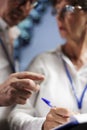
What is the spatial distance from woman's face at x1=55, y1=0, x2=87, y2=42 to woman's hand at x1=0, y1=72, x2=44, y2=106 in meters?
0.44

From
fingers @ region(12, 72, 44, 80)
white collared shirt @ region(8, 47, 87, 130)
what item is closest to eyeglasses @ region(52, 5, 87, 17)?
white collared shirt @ region(8, 47, 87, 130)

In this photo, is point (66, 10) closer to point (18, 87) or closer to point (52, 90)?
point (52, 90)

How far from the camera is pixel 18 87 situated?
936 mm

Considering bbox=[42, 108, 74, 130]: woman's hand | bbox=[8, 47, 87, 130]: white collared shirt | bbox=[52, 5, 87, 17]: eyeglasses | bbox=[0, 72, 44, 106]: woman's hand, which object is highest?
bbox=[52, 5, 87, 17]: eyeglasses

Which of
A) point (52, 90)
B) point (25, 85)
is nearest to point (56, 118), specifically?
point (25, 85)

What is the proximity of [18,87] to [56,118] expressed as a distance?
15 cm

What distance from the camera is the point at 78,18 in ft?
4.18

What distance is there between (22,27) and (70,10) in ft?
0.73

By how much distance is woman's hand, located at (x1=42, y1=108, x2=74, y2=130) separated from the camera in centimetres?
91

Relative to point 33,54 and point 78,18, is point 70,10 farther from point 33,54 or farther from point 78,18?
point 33,54

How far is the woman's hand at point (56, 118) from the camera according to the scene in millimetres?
912

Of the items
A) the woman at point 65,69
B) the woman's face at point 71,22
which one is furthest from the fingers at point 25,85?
the woman's face at point 71,22

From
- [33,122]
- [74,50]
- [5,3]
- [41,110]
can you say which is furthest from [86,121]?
[5,3]

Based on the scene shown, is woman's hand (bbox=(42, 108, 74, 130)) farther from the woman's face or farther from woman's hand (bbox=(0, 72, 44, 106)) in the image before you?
the woman's face
